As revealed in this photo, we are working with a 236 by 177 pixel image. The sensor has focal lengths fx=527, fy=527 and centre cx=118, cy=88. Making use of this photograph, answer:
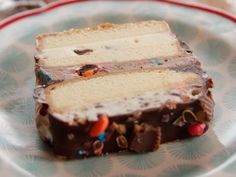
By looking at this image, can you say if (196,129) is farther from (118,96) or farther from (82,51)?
(82,51)

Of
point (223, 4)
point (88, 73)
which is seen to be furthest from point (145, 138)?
point (223, 4)

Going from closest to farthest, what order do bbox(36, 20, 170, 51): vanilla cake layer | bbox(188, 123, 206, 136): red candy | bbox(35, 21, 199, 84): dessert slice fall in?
bbox(188, 123, 206, 136): red candy < bbox(35, 21, 199, 84): dessert slice < bbox(36, 20, 170, 51): vanilla cake layer

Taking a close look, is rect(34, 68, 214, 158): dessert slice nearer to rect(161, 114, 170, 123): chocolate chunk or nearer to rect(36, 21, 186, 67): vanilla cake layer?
rect(161, 114, 170, 123): chocolate chunk

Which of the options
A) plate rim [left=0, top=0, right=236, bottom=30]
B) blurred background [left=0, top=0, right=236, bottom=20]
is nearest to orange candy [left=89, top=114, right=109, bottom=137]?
plate rim [left=0, top=0, right=236, bottom=30]

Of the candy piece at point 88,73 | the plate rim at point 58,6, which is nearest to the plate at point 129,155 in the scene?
the plate rim at point 58,6

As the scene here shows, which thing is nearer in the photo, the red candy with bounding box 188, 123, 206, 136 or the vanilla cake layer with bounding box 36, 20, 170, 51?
the red candy with bounding box 188, 123, 206, 136

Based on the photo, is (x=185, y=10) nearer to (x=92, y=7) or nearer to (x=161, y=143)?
(x=92, y=7)

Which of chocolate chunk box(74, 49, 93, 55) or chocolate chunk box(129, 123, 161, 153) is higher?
chocolate chunk box(74, 49, 93, 55)
